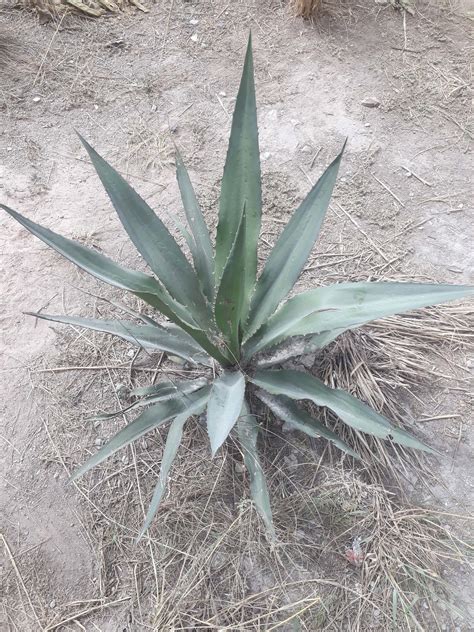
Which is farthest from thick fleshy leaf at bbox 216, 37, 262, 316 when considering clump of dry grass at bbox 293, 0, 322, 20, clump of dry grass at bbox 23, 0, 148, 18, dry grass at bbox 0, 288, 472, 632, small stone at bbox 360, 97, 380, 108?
clump of dry grass at bbox 23, 0, 148, 18

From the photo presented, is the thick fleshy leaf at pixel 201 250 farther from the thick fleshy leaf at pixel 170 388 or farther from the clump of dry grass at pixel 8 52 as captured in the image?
the clump of dry grass at pixel 8 52

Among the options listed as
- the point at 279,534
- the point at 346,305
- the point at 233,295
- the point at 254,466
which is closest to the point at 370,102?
the point at 346,305

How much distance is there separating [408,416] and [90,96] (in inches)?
84.4

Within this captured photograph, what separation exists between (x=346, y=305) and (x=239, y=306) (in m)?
0.26

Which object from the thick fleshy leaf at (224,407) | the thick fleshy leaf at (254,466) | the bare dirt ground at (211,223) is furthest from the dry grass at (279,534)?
the thick fleshy leaf at (224,407)

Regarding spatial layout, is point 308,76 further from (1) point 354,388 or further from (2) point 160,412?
(2) point 160,412

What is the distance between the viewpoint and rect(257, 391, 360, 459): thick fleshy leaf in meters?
1.37

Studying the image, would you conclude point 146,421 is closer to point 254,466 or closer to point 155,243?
point 254,466

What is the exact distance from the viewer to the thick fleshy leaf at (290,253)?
142 centimetres

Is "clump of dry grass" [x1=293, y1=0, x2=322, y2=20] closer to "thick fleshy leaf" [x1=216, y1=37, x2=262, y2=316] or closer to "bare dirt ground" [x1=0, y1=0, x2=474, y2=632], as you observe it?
"bare dirt ground" [x1=0, y1=0, x2=474, y2=632]

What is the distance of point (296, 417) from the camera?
4.78ft

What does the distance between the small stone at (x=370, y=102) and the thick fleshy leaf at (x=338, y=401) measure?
1.61 m

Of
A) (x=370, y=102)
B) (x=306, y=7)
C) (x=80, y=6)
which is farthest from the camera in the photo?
(x=80, y=6)

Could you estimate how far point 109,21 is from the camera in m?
3.03
